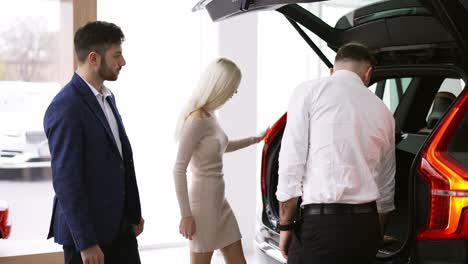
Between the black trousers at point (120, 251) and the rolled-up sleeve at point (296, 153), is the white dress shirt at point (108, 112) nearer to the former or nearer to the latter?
the black trousers at point (120, 251)

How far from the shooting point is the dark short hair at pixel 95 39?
7.66 ft

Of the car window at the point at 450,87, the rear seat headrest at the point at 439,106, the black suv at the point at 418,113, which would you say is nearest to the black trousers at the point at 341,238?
the black suv at the point at 418,113

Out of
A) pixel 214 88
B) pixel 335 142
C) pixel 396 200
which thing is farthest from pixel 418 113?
pixel 335 142

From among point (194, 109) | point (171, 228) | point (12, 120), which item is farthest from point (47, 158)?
point (194, 109)

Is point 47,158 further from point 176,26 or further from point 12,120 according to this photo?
point 176,26

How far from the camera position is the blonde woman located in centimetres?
303

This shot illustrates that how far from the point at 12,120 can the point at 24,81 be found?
314 millimetres

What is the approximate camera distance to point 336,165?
228 cm

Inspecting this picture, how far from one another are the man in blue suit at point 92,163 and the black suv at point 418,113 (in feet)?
1.84

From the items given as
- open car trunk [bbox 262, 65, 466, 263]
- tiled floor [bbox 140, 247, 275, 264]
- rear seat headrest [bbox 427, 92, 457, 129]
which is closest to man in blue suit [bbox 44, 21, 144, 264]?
open car trunk [bbox 262, 65, 466, 263]

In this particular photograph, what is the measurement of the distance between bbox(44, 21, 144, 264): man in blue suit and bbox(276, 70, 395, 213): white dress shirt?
2.06ft

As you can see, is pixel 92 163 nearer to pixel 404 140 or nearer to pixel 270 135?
pixel 270 135

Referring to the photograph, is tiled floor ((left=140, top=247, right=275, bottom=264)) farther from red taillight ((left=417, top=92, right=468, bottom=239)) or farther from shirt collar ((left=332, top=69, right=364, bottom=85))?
red taillight ((left=417, top=92, right=468, bottom=239))

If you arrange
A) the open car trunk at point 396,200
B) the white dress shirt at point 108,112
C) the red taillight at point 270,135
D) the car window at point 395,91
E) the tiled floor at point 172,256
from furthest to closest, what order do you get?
the tiled floor at point 172,256
the car window at point 395,91
the red taillight at point 270,135
the open car trunk at point 396,200
the white dress shirt at point 108,112
